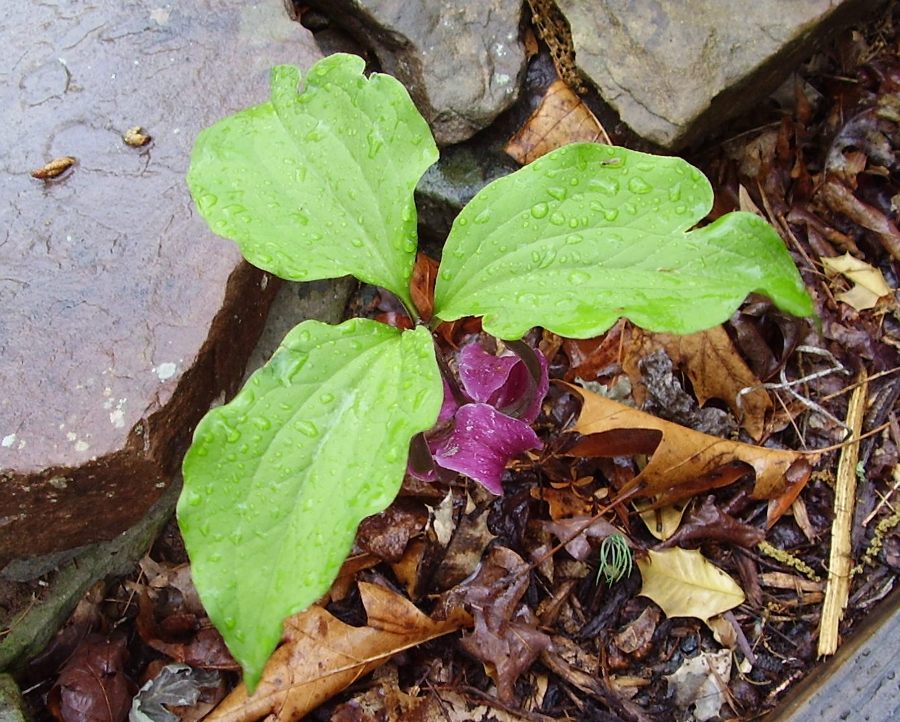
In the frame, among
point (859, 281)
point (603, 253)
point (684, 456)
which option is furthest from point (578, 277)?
point (859, 281)

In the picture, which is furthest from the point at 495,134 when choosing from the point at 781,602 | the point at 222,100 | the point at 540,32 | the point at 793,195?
the point at 781,602

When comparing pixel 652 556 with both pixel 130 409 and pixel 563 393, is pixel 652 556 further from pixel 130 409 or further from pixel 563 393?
pixel 130 409

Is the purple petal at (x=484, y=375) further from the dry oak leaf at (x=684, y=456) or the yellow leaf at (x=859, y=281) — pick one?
Answer: the yellow leaf at (x=859, y=281)

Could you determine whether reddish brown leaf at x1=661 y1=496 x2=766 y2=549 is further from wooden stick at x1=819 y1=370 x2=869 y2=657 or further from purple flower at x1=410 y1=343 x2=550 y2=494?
purple flower at x1=410 y1=343 x2=550 y2=494

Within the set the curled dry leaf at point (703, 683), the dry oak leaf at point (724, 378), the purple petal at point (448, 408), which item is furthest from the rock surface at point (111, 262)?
the curled dry leaf at point (703, 683)

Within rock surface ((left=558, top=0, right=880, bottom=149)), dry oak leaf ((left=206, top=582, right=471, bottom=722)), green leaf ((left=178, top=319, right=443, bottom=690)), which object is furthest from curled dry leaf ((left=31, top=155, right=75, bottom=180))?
rock surface ((left=558, top=0, right=880, bottom=149))
